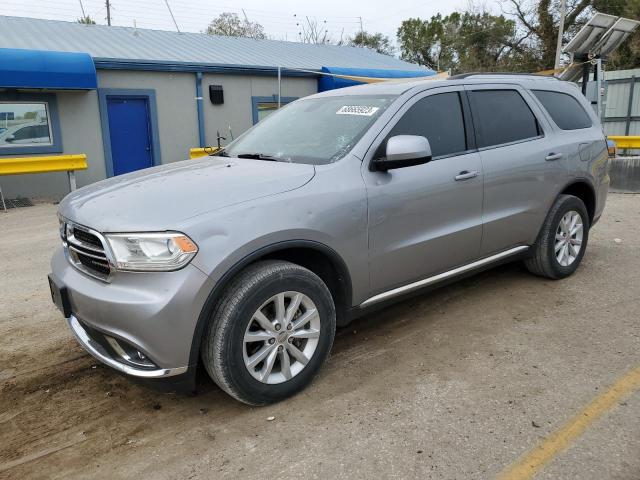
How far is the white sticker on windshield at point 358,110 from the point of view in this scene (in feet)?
11.7

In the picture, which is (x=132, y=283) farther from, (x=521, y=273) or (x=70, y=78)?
(x=70, y=78)

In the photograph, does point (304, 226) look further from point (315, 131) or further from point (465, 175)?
point (465, 175)

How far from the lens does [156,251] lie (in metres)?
2.57

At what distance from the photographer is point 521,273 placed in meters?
5.18

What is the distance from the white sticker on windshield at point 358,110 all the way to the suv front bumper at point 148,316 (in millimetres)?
1695

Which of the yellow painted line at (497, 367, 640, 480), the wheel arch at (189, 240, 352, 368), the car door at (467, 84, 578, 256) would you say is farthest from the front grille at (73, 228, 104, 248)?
the car door at (467, 84, 578, 256)

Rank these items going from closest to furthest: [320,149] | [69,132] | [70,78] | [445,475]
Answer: [445,475] < [320,149] < [70,78] < [69,132]

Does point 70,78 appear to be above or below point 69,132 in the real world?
above

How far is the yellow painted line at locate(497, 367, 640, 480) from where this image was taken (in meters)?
2.41

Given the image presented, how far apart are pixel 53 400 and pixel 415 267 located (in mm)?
2408

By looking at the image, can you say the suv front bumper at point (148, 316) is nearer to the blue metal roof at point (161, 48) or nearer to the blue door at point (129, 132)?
the blue metal roof at point (161, 48)

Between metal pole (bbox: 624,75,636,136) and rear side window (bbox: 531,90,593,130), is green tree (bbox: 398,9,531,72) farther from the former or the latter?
rear side window (bbox: 531,90,593,130)

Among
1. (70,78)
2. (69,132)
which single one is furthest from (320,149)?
(69,132)

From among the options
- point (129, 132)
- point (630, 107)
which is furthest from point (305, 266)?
point (630, 107)
